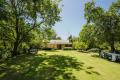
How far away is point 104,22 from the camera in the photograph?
36.7 metres

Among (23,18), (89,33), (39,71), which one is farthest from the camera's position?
(89,33)

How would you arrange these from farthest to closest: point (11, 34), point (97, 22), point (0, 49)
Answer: point (97, 22), point (11, 34), point (0, 49)

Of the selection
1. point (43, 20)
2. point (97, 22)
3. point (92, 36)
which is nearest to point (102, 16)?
point (97, 22)

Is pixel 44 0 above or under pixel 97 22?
above

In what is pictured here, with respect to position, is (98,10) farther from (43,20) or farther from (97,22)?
(43,20)

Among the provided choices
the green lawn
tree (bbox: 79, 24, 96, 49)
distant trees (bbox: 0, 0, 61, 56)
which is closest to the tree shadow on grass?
the green lawn

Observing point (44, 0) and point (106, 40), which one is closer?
point (44, 0)

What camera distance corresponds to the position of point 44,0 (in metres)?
33.9

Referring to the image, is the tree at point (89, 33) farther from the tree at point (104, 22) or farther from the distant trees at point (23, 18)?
the distant trees at point (23, 18)

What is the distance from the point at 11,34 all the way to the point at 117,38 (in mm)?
19546

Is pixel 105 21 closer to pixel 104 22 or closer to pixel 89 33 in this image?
pixel 104 22

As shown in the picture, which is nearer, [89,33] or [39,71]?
[39,71]

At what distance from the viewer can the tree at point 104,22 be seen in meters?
35.6

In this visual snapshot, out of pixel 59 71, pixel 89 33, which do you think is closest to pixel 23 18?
pixel 89 33
